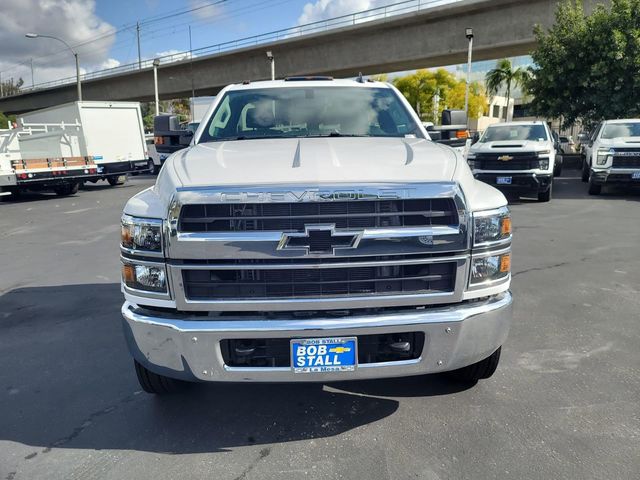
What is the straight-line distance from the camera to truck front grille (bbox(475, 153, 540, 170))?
1198 centimetres

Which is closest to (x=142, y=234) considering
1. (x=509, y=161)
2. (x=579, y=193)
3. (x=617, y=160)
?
(x=509, y=161)

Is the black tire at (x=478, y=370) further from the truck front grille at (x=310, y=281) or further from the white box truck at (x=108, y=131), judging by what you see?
the white box truck at (x=108, y=131)

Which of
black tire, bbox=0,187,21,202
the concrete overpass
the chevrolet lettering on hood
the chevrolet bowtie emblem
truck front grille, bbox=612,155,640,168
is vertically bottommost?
black tire, bbox=0,187,21,202

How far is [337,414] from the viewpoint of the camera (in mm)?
3178

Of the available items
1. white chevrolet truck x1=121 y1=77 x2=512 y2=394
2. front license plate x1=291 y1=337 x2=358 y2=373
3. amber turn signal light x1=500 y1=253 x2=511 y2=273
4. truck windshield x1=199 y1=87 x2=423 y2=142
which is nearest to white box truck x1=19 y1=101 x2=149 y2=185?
truck windshield x1=199 y1=87 x2=423 y2=142

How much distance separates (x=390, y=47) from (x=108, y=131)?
1663 cm

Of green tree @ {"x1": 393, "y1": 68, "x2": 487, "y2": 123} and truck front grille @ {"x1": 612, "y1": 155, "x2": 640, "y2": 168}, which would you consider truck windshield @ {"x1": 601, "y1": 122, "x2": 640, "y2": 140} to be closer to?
truck front grille @ {"x1": 612, "y1": 155, "x2": 640, "y2": 168}

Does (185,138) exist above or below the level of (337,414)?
above

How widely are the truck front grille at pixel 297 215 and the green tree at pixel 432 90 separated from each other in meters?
46.9

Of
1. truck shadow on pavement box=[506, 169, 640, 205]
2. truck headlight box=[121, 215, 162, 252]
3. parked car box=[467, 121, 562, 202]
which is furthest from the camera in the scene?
truck shadow on pavement box=[506, 169, 640, 205]

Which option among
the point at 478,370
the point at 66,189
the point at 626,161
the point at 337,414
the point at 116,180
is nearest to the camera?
the point at 337,414

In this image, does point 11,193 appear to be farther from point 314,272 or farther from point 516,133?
point 314,272

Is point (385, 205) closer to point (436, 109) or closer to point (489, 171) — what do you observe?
point (489, 171)

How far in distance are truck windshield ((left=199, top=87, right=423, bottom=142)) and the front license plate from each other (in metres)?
2.01
